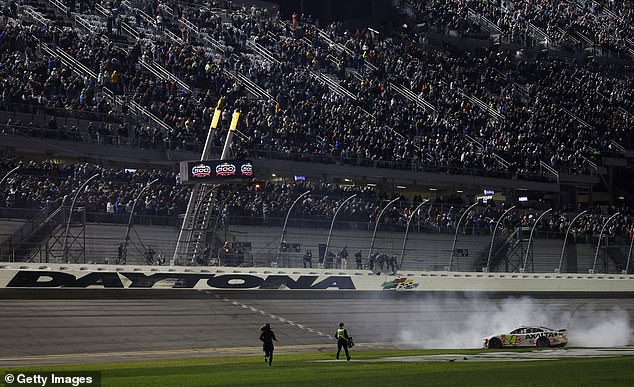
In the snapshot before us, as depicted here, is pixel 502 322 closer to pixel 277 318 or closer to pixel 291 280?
pixel 291 280

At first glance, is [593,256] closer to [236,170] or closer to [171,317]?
[236,170]

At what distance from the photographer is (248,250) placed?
1550 inches

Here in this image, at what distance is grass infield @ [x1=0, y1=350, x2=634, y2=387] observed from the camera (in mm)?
18562

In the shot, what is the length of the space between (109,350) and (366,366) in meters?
9.39

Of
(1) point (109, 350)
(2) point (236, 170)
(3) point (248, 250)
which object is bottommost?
(1) point (109, 350)

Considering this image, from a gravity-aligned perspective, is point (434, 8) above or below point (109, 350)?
above

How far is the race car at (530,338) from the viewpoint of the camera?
34969 millimetres

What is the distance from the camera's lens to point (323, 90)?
2384 inches

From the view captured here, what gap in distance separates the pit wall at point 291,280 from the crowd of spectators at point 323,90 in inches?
463

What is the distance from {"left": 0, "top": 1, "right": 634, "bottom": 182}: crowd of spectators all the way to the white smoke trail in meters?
14.9

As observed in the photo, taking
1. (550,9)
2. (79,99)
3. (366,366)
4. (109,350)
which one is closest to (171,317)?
(109,350)
